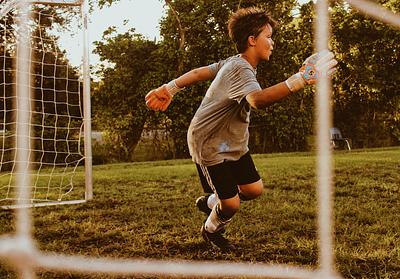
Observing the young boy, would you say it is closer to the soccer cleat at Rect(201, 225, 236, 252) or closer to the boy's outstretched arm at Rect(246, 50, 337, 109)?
the soccer cleat at Rect(201, 225, 236, 252)

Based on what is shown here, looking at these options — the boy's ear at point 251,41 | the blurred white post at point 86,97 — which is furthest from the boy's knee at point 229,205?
the blurred white post at point 86,97

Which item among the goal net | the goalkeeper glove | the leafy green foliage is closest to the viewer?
the goalkeeper glove

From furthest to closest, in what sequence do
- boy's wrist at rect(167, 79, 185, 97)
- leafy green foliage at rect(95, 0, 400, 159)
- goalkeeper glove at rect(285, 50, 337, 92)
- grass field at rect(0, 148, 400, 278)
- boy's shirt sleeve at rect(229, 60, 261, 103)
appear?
leafy green foliage at rect(95, 0, 400, 159)
boy's wrist at rect(167, 79, 185, 97)
grass field at rect(0, 148, 400, 278)
boy's shirt sleeve at rect(229, 60, 261, 103)
goalkeeper glove at rect(285, 50, 337, 92)

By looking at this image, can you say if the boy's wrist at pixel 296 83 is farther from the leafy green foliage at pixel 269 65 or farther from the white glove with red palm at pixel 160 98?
the leafy green foliage at pixel 269 65

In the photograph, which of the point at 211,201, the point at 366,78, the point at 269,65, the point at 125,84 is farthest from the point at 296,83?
the point at 366,78

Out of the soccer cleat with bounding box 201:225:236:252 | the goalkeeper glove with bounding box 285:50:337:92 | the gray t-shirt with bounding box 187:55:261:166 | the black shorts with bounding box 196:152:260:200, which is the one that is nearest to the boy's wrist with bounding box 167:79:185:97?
the gray t-shirt with bounding box 187:55:261:166

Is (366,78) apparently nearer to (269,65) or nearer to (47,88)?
(269,65)

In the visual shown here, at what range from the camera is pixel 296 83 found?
207 cm

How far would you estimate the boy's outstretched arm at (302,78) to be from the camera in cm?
185

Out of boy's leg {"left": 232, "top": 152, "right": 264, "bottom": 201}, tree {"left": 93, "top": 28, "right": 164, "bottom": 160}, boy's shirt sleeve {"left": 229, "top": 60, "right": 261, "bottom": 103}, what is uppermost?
tree {"left": 93, "top": 28, "right": 164, "bottom": 160}

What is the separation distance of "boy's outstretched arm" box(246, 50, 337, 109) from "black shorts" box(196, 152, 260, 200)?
564 mm

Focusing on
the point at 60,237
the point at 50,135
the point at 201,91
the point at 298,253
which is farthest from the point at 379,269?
the point at 201,91

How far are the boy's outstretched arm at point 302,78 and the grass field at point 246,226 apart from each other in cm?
83

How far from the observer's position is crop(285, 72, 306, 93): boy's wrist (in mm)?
2053
